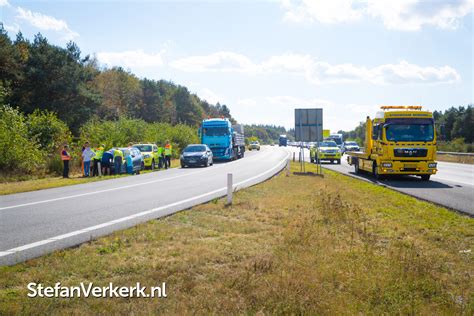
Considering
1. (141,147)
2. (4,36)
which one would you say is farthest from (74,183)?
(4,36)

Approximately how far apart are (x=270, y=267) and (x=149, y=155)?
24.8 metres

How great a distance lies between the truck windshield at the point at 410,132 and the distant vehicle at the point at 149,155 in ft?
50.1

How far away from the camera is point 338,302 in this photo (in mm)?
4945

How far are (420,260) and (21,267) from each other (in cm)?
530

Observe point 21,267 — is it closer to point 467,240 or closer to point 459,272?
point 459,272

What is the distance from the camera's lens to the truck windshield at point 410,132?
20.6 m

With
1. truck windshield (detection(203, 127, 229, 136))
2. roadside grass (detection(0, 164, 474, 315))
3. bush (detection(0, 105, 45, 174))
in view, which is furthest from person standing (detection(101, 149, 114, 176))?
roadside grass (detection(0, 164, 474, 315))

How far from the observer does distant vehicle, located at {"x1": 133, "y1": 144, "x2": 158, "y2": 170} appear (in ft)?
98.0

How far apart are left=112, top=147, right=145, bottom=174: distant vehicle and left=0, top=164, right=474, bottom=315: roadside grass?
53.0 feet

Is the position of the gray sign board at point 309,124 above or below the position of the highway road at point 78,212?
above

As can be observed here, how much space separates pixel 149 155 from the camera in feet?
98.9

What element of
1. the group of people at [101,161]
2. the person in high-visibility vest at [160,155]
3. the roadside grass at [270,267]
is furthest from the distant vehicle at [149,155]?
the roadside grass at [270,267]

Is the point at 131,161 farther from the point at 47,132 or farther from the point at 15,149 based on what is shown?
the point at 47,132

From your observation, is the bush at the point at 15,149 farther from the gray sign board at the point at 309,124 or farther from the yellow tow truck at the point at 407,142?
the yellow tow truck at the point at 407,142
